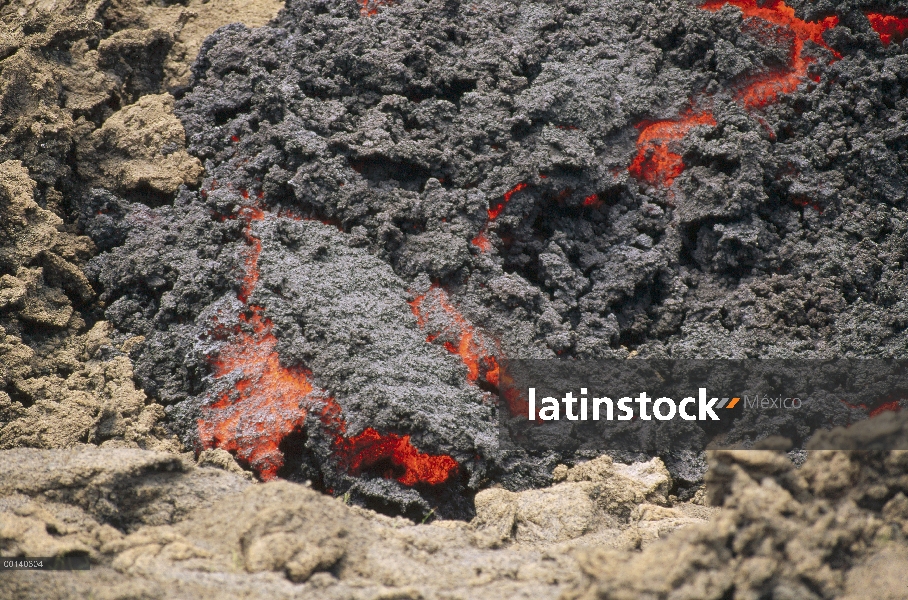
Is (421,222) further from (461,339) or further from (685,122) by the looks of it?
(685,122)

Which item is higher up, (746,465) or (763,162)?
(763,162)

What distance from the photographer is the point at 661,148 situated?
4.72m

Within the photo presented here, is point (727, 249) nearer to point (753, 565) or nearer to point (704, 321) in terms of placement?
point (704, 321)

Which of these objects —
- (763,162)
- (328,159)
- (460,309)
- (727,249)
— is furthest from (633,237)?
(328,159)

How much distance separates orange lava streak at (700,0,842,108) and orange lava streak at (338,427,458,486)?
8.99 ft

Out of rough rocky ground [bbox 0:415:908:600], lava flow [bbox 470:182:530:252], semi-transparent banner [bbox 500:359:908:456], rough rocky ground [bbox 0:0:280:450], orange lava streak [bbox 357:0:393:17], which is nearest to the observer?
rough rocky ground [bbox 0:415:908:600]

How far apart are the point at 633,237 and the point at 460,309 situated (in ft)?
3.69

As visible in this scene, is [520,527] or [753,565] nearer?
[753,565]

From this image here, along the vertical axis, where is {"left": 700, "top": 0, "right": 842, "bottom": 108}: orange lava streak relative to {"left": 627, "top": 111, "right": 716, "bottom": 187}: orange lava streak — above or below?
above

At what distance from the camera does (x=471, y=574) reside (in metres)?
2.89

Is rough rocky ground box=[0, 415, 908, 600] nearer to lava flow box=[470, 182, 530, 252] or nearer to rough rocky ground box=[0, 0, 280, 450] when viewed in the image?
rough rocky ground box=[0, 0, 280, 450]

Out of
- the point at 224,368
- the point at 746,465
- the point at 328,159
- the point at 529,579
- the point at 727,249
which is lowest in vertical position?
the point at 529,579

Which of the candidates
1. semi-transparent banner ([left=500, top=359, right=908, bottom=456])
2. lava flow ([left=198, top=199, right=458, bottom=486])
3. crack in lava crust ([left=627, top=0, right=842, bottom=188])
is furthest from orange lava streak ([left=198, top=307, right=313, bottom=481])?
crack in lava crust ([left=627, top=0, right=842, bottom=188])

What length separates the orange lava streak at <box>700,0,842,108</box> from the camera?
4719 millimetres
